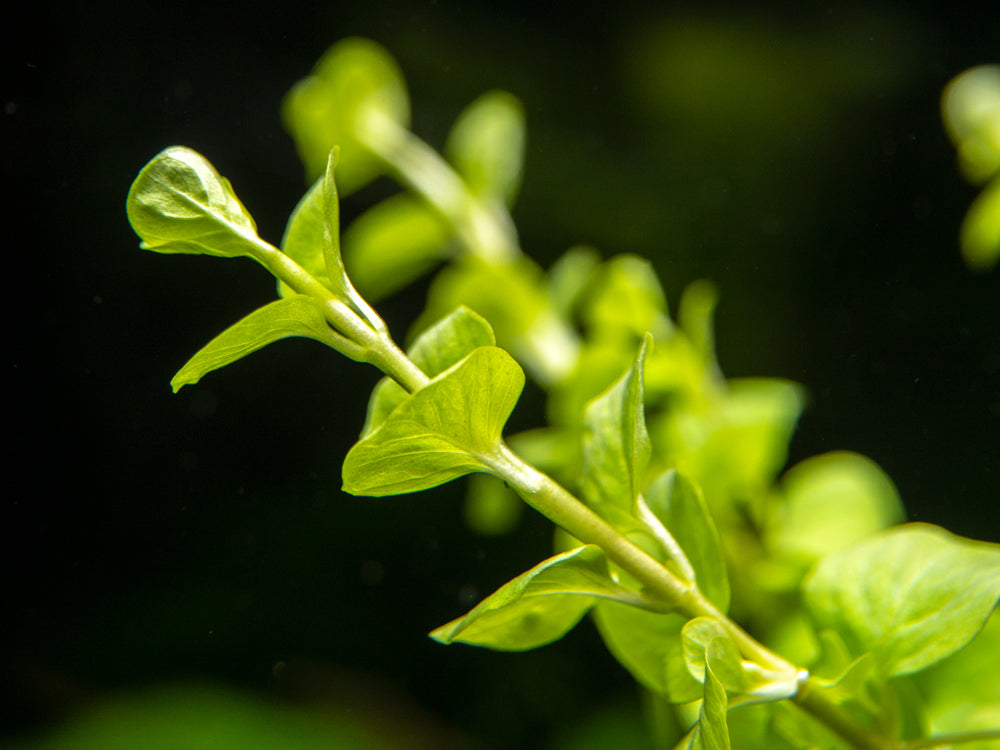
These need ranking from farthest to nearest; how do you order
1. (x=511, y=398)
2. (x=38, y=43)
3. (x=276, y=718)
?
(x=276, y=718) → (x=38, y=43) → (x=511, y=398)

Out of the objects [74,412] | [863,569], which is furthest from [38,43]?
[863,569]

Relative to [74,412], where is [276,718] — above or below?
below

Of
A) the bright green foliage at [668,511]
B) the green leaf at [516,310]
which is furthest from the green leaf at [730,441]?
the green leaf at [516,310]

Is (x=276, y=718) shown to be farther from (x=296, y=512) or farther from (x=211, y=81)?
(x=211, y=81)

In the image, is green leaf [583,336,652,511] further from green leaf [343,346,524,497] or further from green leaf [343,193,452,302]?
green leaf [343,193,452,302]

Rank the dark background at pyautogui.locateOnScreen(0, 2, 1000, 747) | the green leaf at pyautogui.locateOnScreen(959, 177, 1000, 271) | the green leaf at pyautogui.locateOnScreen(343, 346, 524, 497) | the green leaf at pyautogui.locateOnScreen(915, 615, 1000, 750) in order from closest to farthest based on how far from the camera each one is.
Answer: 1. the green leaf at pyautogui.locateOnScreen(343, 346, 524, 497)
2. the green leaf at pyautogui.locateOnScreen(915, 615, 1000, 750)
3. the green leaf at pyautogui.locateOnScreen(959, 177, 1000, 271)
4. the dark background at pyautogui.locateOnScreen(0, 2, 1000, 747)

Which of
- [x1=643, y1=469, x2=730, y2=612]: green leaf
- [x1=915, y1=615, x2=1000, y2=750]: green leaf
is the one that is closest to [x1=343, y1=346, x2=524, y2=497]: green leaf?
[x1=643, y1=469, x2=730, y2=612]: green leaf
